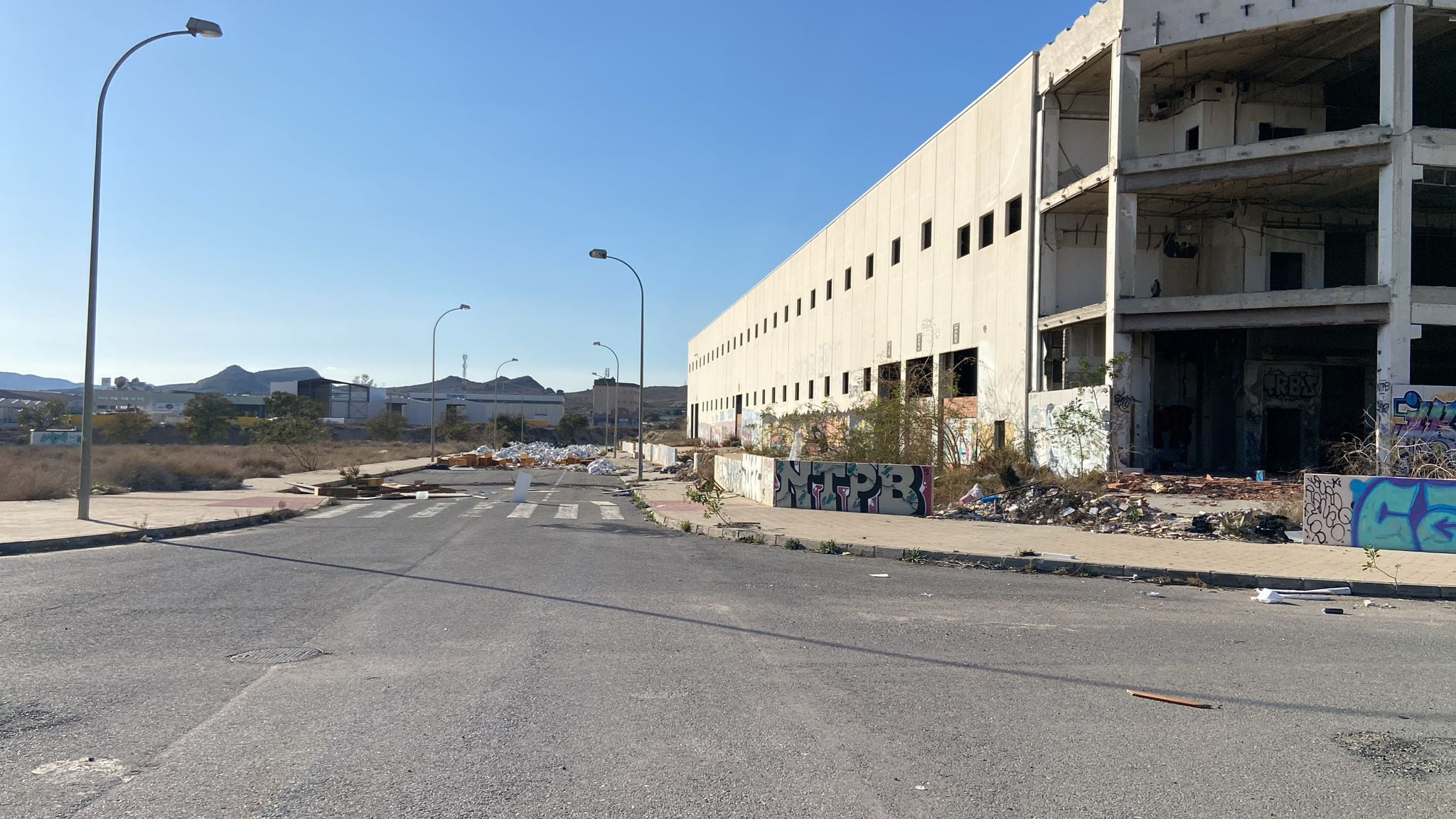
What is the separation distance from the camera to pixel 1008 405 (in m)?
28.7

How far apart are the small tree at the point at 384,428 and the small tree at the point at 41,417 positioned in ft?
81.9

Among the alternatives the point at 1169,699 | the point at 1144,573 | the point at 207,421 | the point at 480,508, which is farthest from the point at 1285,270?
the point at 207,421

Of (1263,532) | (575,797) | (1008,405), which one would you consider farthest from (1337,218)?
(575,797)

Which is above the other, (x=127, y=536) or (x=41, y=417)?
(x=41, y=417)

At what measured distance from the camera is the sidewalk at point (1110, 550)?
11461mm

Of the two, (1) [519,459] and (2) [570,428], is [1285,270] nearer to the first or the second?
(1) [519,459]

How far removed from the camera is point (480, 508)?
22.4 metres

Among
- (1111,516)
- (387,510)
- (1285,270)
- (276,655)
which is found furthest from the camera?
(1285,270)

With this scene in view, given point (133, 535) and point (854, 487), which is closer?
point (133, 535)

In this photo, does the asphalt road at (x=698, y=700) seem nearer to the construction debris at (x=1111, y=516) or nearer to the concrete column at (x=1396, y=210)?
the construction debris at (x=1111, y=516)

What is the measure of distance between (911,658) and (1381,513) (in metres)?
10.9

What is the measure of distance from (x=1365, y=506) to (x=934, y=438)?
1415 cm

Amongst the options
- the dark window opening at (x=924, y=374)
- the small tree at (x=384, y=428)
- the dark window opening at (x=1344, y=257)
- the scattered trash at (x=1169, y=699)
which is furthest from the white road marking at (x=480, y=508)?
the small tree at (x=384, y=428)

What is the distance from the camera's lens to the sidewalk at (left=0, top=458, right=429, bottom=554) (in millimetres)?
13867
